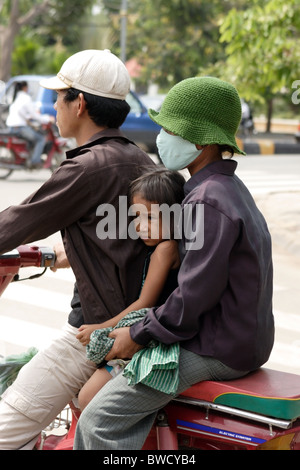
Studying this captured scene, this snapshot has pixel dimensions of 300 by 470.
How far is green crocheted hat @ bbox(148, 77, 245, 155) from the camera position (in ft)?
7.45

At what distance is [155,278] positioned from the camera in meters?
2.35

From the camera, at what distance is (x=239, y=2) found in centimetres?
2831

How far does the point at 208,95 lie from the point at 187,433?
950 millimetres

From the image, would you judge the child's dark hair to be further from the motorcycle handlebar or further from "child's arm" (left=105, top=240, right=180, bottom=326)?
the motorcycle handlebar

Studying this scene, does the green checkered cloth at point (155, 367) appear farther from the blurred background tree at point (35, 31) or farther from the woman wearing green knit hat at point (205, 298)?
the blurred background tree at point (35, 31)

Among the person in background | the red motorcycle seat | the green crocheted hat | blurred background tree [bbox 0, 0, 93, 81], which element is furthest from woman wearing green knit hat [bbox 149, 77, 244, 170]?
blurred background tree [bbox 0, 0, 93, 81]

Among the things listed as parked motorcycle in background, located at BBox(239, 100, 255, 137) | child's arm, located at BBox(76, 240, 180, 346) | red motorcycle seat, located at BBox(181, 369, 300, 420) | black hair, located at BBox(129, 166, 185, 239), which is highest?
black hair, located at BBox(129, 166, 185, 239)

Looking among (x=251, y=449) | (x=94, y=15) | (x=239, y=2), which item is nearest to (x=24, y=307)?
(x=251, y=449)

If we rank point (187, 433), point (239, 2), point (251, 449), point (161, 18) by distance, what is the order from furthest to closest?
point (161, 18) → point (239, 2) → point (187, 433) → point (251, 449)

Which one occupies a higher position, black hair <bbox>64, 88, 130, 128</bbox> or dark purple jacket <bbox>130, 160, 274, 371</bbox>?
black hair <bbox>64, 88, 130, 128</bbox>

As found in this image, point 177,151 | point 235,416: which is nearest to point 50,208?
point 177,151

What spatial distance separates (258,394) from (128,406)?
35 cm

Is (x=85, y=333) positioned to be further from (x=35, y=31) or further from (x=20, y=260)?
(x=35, y=31)

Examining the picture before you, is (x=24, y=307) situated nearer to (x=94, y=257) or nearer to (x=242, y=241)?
(x=94, y=257)
